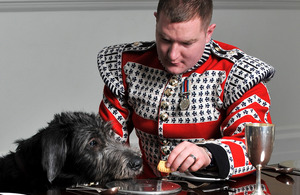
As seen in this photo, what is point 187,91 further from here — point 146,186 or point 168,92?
point 146,186

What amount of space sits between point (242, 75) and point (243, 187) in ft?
1.71

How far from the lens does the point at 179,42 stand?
1963 millimetres

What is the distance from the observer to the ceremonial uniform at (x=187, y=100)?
1.97 m

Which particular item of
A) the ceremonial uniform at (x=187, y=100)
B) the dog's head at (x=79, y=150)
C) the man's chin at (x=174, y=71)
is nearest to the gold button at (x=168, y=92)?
the ceremonial uniform at (x=187, y=100)

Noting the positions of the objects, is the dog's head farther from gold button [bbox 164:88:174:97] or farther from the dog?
gold button [bbox 164:88:174:97]

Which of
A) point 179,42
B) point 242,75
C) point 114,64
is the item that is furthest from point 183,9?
point 114,64

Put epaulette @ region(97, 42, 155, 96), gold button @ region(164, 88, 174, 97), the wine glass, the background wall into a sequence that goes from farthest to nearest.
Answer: the background wall
epaulette @ region(97, 42, 155, 96)
gold button @ region(164, 88, 174, 97)
the wine glass

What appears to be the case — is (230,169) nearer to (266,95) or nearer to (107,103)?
(266,95)

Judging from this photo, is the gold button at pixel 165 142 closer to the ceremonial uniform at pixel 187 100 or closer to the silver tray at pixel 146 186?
the ceremonial uniform at pixel 187 100

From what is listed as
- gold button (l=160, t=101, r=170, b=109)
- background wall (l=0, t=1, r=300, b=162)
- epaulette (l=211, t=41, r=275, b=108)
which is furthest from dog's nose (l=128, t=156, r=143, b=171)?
background wall (l=0, t=1, r=300, b=162)

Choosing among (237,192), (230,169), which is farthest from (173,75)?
(237,192)

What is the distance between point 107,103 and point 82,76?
6.18 ft

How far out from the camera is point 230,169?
69.7 inches

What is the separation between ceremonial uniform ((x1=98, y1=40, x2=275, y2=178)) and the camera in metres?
1.97
